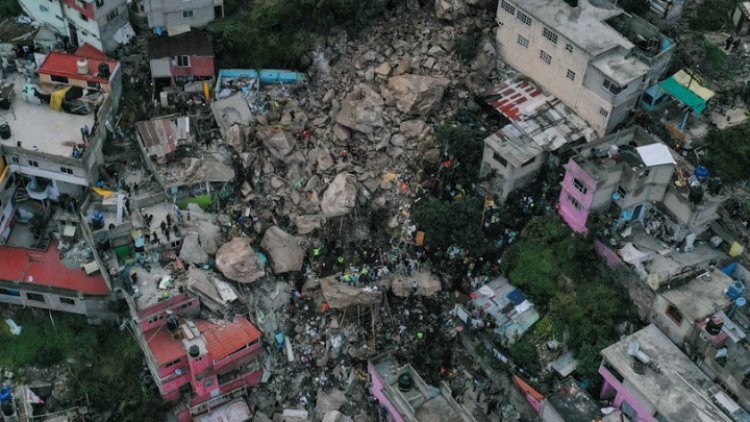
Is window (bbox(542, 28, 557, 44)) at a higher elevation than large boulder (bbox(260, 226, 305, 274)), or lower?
higher

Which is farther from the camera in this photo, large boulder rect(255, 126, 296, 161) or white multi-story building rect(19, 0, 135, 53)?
white multi-story building rect(19, 0, 135, 53)

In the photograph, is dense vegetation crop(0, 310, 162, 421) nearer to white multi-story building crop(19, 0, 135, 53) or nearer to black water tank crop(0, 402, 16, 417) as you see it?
black water tank crop(0, 402, 16, 417)

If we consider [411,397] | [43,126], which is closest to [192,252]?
[43,126]

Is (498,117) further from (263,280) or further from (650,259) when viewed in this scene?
(263,280)

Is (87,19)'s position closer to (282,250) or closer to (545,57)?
(282,250)

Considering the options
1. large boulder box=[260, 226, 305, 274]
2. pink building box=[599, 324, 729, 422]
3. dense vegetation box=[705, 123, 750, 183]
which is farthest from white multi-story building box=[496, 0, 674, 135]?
large boulder box=[260, 226, 305, 274]

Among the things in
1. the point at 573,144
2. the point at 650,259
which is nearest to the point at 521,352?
the point at 650,259

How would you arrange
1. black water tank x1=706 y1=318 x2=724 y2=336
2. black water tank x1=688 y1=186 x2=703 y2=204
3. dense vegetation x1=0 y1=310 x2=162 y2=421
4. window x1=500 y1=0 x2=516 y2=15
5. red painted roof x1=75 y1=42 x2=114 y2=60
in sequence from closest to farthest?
black water tank x1=706 y1=318 x2=724 y2=336, black water tank x1=688 y1=186 x2=703 y2=204, dense vegetation x1=0 y1=310 x2=162 y2=421, window x1=500 y1=0 x2=516 y2=15, red painted roof x1=75 y1=42 x2=114 y2=60
